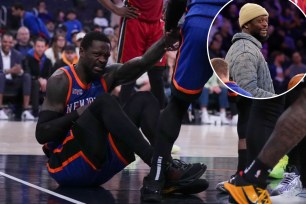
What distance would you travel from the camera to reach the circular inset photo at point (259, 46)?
4.35 metres

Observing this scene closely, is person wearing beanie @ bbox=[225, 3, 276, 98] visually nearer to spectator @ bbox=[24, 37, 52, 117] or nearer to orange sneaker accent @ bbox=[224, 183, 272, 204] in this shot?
orange sneaker accent @ bbox=[224, 183, 272, 204]

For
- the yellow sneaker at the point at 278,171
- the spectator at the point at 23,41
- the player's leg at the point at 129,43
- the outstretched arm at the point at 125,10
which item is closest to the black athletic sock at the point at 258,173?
the yellow sneaker at the point at 278,171

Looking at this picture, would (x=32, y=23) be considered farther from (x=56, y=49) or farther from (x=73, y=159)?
(x=73, y=159)

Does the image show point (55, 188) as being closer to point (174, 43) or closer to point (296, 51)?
point (174, 43)

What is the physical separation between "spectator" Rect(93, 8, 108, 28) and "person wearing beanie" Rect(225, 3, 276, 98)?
13228 millimetres

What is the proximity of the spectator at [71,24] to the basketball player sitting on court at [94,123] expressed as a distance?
10.9 m

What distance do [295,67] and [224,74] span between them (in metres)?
0.41

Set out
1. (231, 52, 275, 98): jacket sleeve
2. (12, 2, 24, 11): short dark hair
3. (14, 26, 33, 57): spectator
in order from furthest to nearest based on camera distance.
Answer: (12, 2, 24, 11): short dark hair < (14, 26, 33, 57): spectator < (231, 52, 275, 98): jacket sleeve

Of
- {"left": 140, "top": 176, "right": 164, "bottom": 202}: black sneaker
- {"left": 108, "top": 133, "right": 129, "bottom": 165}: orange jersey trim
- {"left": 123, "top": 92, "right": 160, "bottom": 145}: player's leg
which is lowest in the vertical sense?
{"left": 140, "top": 176, "right": 164, "bottom": 202}: black sneaker

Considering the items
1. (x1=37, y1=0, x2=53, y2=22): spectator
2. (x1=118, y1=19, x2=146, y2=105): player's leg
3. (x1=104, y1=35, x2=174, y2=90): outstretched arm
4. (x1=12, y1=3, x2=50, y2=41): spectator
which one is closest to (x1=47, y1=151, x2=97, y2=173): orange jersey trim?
(x1=104, y1=35, x2=174, y2=90): outstretched arm

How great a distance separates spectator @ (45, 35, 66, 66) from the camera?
45.6 feet

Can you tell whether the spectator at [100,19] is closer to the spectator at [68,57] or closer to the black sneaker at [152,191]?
the spectator at [68,57]

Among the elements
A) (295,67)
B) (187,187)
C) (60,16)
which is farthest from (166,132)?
(60,16)

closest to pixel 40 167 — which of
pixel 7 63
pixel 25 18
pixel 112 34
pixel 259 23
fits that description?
pixel 259 23
